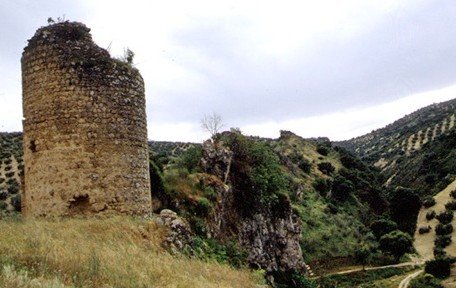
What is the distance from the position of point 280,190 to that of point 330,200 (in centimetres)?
3464

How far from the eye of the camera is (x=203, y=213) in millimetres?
16719

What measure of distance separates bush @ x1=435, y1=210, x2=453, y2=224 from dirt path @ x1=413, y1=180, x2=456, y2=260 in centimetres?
52

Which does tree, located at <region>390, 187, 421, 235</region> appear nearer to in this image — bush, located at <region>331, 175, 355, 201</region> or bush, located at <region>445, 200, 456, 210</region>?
bush, located at <region>445, 200, 456, 210</region>

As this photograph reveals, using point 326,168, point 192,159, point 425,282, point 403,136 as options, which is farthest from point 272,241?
point 403,136

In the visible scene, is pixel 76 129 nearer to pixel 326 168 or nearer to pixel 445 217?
pixel 445 217

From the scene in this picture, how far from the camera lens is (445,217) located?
49531mm

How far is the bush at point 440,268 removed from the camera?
3380cm

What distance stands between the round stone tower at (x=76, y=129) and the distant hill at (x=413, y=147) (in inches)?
2133

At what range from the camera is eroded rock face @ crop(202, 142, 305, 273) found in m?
18.4

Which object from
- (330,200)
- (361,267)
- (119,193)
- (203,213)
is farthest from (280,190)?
(330,200)

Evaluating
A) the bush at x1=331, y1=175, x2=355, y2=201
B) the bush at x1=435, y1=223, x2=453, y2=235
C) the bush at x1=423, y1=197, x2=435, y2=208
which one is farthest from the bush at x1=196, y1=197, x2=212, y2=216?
the bush at x1=423, y1=197, x2=435, y2=208

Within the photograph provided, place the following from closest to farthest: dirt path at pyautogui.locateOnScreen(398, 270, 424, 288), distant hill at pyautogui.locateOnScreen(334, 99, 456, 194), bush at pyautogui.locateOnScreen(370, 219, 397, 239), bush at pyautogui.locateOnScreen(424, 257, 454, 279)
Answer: dirt path at pyautogui.locateOnScreen(398, 270, 424, 288) → bush at pyautogui.locateOnScreen(424, 257, 454, 279) → bush at pyautogui.locateOnScreen(370, 219, 397, 239) → distant hill at pyautogui.locateOnScreen(334, 99, 456, 194)

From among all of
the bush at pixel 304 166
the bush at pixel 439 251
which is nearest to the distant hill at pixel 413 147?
the bush at pixel 304 166

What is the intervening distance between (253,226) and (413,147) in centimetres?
7203
